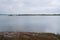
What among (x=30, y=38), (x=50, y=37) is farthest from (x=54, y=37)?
(x=30, y=38)

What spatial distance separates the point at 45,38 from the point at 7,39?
0.54m

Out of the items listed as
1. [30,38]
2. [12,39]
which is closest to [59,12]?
[30,38]

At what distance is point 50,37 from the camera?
1578 millimetres

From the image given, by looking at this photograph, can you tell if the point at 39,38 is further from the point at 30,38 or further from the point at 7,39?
the point at 7,39

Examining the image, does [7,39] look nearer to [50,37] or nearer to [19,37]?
[19,37]

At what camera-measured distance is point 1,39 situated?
1.52m

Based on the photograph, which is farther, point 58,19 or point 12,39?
point 58,19

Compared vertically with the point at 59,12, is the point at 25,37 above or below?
below

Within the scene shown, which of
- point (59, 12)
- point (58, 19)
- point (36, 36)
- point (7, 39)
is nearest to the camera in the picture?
point (7, 39)

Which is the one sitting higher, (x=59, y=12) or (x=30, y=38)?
(x=59, y=12)

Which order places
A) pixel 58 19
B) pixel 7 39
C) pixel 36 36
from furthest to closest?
1. pixel 58 19
2. pixel 36 36
3. pixel 7 39

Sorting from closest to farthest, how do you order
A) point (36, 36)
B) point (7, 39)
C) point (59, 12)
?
1. point (7, 39)
2. point (36, 36)
3. point (59, 12)

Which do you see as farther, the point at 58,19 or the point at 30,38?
the point at 58,19

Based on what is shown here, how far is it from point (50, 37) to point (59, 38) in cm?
13
